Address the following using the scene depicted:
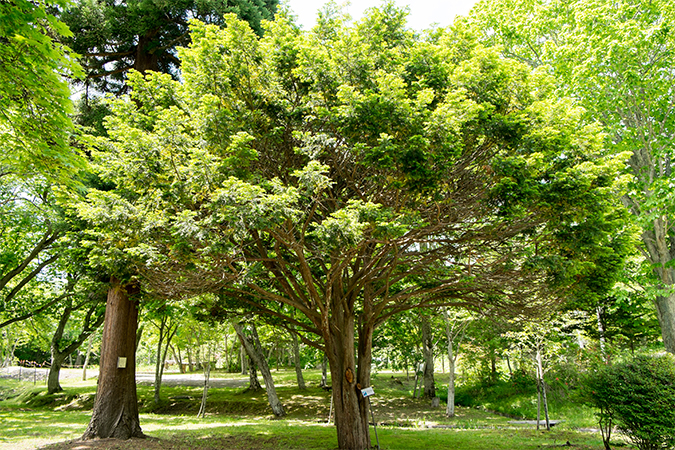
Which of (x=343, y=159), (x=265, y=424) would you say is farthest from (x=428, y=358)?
(x=343, y=159)

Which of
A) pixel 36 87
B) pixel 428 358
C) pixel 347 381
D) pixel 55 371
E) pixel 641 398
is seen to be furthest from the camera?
pixel 55 371

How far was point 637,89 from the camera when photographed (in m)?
11.4

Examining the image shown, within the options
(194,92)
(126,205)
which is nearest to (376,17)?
(194,92)

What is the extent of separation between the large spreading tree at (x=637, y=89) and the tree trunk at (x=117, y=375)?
13232mm

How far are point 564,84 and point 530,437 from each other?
10371 mm

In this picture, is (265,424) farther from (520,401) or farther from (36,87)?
(520,401)

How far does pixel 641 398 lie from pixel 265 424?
33.8 ft

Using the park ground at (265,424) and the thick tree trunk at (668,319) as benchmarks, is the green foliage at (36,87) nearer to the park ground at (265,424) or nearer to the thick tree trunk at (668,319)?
the park ground at (265,424)

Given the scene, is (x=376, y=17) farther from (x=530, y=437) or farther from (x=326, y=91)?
(x=530, y=437)

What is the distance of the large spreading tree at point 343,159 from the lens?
576 centimetres

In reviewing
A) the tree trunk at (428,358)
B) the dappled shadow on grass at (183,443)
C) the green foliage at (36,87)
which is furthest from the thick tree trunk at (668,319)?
the green foliage at (36,87)

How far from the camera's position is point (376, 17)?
740cm

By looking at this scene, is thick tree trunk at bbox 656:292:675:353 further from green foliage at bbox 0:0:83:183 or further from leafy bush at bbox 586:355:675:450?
green foliage at bbox 0:0:83:183

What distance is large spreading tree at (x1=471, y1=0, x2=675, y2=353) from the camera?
10.5m
